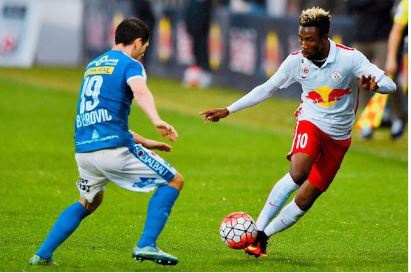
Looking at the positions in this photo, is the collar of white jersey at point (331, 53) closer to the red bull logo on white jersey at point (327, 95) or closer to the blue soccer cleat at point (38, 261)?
the red bull logo on white jersey at point (327, 95)

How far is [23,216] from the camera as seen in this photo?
38.9 ft

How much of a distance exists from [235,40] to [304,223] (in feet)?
45.5

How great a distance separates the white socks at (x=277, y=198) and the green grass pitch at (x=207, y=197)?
27cm

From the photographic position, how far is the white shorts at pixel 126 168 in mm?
9023

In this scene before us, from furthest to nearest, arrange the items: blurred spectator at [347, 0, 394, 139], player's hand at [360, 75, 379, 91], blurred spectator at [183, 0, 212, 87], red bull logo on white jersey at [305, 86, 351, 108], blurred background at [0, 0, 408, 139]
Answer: blurred spectator at [183, 0, 212, 87], blurred background at [0, 0, 408, 139], blurred spectator at [347, 0, 394, 139], red bull logo on white jersey at [305, 86, 351, 108], player's hand at [360, 75, 379, 91]

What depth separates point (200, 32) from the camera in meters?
25.8

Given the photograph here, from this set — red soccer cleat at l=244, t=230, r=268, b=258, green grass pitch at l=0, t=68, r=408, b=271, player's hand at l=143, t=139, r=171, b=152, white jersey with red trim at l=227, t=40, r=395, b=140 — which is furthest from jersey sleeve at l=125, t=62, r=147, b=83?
red soccer cleat at l=244, t=230, r=268, b=258

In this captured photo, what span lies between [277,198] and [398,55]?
9.78 m

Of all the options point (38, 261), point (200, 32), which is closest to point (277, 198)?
point (38, 261)

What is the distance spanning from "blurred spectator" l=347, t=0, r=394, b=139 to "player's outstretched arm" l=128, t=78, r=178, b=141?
1092cm

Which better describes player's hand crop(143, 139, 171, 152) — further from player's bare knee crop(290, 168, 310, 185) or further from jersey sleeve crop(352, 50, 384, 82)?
jersey sleeve crop(352, 50, 384, 82)

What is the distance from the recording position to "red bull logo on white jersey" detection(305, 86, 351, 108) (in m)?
9.95

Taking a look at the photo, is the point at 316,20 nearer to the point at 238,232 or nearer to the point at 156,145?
the point at 156,145

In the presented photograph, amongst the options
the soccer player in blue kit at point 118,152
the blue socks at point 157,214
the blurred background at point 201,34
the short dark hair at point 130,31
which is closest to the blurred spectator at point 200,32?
the blurred background at point 201,34
